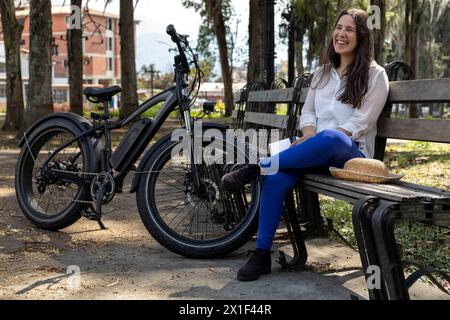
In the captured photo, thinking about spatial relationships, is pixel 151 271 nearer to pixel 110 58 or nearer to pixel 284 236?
pixel 284 236

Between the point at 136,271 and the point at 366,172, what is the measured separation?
1444 millimetres

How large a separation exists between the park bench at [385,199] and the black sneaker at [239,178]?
0.31 metres

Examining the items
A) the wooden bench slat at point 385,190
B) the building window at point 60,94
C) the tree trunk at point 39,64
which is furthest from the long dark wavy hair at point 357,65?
the building window at point 60,94

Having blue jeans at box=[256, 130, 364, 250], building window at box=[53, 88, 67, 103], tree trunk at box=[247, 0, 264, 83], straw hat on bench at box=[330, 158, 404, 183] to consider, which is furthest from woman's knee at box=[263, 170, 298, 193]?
building window at box=[53, 88, 67, 103]

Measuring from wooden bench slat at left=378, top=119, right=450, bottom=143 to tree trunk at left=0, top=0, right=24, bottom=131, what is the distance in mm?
15901

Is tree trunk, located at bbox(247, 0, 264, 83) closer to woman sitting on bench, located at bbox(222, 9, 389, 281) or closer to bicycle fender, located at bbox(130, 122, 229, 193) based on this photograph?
bicycle fender, located at bbox(130, 122, 229, 193)

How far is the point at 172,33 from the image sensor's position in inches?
176

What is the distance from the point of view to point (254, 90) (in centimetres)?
683

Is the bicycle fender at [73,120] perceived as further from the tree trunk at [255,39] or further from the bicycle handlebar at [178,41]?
the tree trunk at [255,39]

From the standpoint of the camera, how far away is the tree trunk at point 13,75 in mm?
18469

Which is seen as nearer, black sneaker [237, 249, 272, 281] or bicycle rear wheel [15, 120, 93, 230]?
black sneaker [237, 249, 272, 281]

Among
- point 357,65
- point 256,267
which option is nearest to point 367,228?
point 256,267

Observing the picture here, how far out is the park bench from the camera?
2.73 metres
